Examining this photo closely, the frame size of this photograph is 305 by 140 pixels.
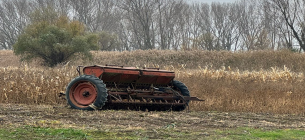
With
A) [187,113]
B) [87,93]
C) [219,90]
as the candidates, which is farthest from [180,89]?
[219,90]

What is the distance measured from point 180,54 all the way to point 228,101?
90.7 ft

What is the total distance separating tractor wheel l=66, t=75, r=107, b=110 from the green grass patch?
293cm

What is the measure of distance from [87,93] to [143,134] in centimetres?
386

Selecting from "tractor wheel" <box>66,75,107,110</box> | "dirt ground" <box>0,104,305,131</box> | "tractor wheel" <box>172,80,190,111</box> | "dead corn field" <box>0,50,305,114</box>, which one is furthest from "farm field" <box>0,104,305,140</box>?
"dead corn field" <box>0,50,305,114</box>

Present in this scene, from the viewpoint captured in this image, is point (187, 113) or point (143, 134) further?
point (187, 113)

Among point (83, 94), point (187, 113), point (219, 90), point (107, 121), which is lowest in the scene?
point (187, 113)

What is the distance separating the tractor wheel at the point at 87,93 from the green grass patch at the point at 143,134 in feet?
9.61

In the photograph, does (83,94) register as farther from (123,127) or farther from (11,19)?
(11,19)

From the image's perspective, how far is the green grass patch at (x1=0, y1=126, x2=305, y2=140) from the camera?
6.41 m

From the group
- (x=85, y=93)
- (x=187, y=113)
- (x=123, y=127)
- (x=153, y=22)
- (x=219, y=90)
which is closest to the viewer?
(x=123, y=127)

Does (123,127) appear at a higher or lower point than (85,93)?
lower

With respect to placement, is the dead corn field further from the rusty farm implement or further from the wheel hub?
the wheel hub

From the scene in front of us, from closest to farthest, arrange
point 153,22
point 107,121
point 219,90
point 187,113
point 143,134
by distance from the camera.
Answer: point 143,134
point 107,121
point 187,113
point 219,90
point 153,22

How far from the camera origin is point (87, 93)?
10.5m
